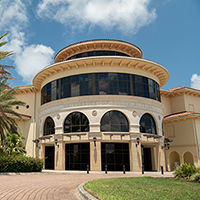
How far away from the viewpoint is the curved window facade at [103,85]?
2652 centimetres

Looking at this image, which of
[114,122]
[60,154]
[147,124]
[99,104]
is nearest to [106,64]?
[99,104]

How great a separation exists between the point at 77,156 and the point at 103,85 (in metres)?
8.72

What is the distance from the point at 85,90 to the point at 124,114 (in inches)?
209

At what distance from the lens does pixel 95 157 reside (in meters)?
24.5

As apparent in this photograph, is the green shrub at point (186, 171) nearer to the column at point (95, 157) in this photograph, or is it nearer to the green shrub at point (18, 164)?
the column at point (95, 157)

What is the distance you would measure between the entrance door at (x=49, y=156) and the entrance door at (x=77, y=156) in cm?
428

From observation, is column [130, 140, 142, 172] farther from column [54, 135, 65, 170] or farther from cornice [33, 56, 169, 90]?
cornice [33, 56, 169, 90]

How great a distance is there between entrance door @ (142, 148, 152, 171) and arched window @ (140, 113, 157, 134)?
340 centimetres

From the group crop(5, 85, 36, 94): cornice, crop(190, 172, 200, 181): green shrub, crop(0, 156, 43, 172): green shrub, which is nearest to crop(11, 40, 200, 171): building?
crop(5, 85, 36, 94): cornice

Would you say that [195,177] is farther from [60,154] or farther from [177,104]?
[177,104]

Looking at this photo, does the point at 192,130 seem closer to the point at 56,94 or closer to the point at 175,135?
the point at 175,135

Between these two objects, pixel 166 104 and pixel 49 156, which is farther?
pixel 166 104

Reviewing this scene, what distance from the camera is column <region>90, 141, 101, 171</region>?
79.7 feet

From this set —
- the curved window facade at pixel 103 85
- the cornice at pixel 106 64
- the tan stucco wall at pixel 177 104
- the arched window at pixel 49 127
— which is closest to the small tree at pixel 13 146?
the arched window at pixel 49 127
